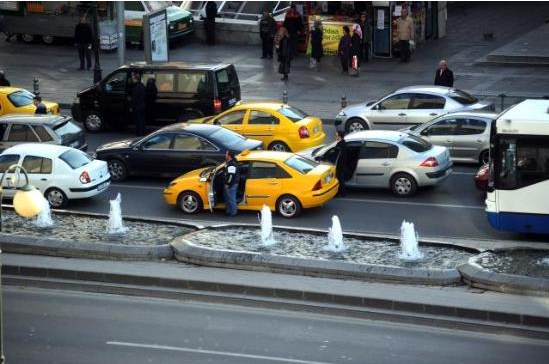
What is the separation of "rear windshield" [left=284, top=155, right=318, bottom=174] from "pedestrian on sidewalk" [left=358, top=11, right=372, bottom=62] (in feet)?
53.0

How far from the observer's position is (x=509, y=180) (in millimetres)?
23453

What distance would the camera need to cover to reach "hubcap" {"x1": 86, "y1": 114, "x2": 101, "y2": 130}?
34312mm

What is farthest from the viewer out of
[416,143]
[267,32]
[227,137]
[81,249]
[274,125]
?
[267,32]

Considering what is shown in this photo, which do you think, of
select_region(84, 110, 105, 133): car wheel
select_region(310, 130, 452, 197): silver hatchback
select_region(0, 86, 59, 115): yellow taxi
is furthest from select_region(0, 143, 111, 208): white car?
select_region(84, 110, 105, 133): car wheel

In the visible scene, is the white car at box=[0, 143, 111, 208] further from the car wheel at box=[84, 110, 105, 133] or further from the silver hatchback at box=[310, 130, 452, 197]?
the car wheel at box=[84, 110, 105, 133]

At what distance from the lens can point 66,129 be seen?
97.5 ft

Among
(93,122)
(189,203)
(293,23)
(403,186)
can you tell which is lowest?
(189,203)

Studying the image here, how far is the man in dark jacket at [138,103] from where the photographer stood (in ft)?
106

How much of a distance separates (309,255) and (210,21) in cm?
2481

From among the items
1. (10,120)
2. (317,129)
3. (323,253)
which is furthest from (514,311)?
(10,120)

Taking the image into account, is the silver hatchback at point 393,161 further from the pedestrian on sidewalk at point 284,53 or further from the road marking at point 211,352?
the pedestrian on sidewalk at point 284,53

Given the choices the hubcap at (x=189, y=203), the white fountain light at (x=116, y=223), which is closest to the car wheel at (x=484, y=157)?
the hubcap at (x=189, y=203)

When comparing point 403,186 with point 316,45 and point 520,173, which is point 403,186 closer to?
point 520,173

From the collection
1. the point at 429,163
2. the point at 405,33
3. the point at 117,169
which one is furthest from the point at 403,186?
the point at 405,33
